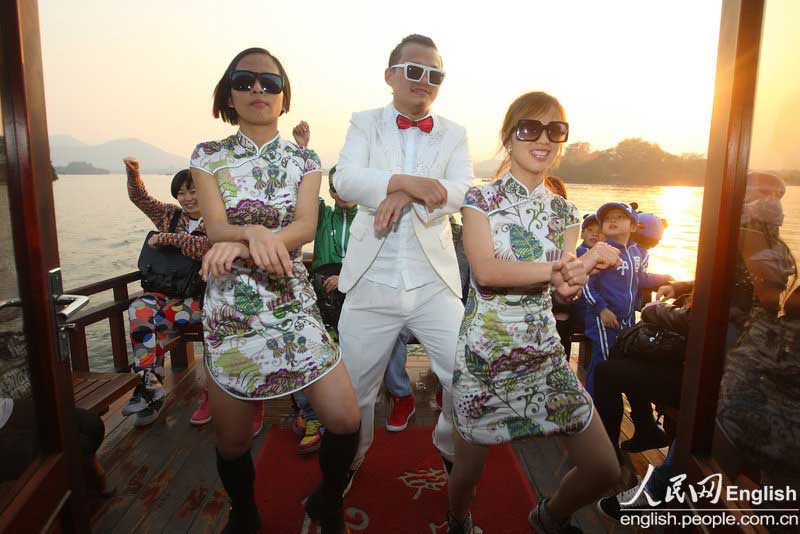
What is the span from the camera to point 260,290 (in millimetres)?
1900

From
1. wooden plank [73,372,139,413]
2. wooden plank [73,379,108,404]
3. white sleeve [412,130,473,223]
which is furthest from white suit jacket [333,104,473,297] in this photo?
wooden plank [73,379,108,404]

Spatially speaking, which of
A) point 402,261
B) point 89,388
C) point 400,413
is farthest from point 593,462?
point 89,388

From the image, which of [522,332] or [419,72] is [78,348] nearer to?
[419,72]

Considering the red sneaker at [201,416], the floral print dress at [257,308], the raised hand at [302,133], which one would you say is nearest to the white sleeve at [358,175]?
the floral print dress at [257,308]

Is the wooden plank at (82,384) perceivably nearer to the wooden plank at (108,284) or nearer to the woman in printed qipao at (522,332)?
the wooden plank at (108,284)

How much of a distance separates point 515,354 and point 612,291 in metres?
1.89

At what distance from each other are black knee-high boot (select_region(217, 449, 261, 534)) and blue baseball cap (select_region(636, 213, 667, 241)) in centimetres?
326

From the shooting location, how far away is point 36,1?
1.38 metres

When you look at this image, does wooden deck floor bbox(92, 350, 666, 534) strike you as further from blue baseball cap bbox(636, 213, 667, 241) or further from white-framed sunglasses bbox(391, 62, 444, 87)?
white-framed sunglasses bbox(391, 62, 444, 87)

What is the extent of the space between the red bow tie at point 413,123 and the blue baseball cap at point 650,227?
88.2 inches

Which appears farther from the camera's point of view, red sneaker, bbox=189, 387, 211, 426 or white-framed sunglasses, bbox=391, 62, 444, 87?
red sneaker, bbox=189, 387, 211, 426

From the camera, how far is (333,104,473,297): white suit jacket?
232cm

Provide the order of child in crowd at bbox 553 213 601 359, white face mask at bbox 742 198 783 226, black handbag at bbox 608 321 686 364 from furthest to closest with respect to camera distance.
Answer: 1. child in crowd at bbox 553 213 601 359
2. black handbag at bbox 608 321 686 364
3. white face mask at bbox 742 198 783 226

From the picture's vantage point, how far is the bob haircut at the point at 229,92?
1.99 meters
